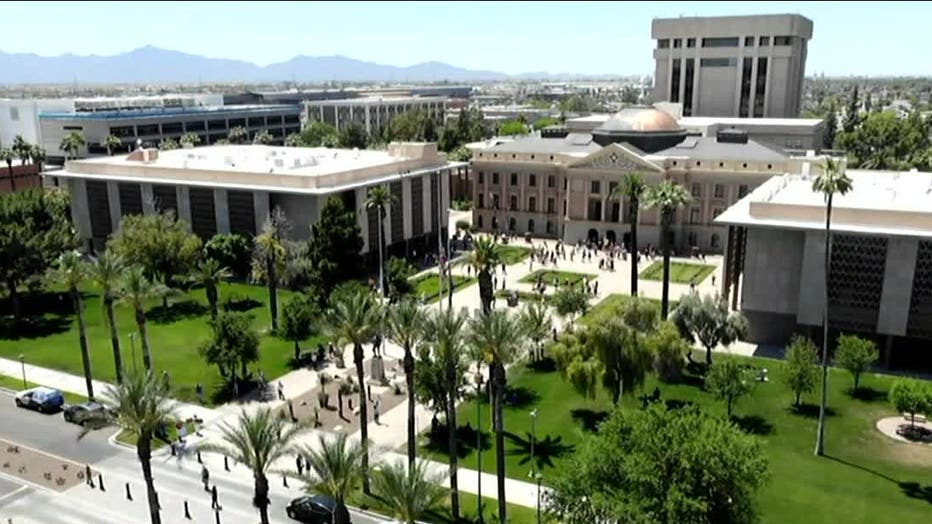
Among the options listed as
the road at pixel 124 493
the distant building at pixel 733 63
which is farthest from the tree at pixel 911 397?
the distant building at pixel 733 63

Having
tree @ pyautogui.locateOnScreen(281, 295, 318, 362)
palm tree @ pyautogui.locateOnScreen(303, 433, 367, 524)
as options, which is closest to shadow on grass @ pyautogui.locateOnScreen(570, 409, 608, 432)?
palm tree @ pyautogui.locateOnScreen(303, 433, 367, 524)

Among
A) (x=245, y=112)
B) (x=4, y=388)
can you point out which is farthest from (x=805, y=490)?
(x=245, y=112)

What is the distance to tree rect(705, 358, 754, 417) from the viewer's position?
42781 millimetres

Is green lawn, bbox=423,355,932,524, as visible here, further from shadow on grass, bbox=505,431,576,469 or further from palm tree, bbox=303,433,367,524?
palm tree, bbox=303,433,367,524

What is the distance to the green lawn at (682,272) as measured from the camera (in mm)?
75062

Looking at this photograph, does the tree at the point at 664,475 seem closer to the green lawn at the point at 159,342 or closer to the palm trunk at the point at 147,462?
the palm trunk at the point at 147,462

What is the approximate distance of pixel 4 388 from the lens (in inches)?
1994

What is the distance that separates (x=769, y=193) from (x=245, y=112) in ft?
476

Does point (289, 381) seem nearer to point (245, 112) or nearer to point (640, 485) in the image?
point (640, 485)

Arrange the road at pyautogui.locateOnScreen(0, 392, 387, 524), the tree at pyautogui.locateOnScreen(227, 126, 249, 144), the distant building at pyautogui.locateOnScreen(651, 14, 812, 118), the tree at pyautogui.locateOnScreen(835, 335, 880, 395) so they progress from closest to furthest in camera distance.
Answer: the road at pyautogui.locateOnScreen(0, 392, 387, 524) → the tree at pyautogui.locateOnScreen(835, 335, 880, 395) → the distant building at pyautogui.locateOnScreen(651, 14, 812, 118) → the tree at pyautogui.locateOnScreen(227, 126, 249, 144)

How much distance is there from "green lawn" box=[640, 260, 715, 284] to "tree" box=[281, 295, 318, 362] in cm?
3480

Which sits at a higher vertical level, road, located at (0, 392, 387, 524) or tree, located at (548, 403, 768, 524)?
tree, located at (548, 403, 768, 524)

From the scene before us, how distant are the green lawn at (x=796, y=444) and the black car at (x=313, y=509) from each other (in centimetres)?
797

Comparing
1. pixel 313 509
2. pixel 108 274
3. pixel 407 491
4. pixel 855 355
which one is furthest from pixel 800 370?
pixel 108 274
